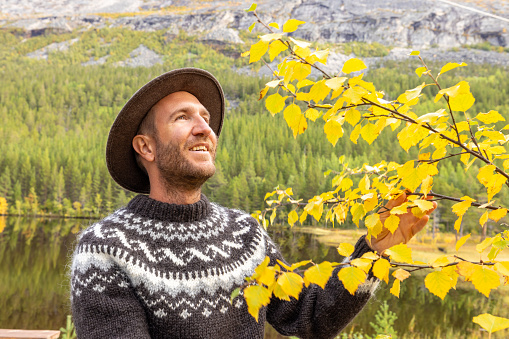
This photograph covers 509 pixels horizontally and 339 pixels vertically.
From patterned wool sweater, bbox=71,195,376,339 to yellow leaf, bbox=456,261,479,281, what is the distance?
1.38 ft

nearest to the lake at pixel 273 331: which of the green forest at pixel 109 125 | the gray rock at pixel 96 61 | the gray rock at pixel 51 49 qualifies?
the green forest at pixel 109 125

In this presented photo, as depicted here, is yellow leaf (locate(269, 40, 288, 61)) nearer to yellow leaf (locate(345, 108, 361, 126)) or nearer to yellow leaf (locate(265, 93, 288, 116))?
yellow leaf (locate(265, 93, 288, 116))

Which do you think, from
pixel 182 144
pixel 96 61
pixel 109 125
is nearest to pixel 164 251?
pixel 182 144

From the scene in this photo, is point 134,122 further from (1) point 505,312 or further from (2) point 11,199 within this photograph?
(2) point 11,199

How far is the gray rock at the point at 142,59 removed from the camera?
102 metres

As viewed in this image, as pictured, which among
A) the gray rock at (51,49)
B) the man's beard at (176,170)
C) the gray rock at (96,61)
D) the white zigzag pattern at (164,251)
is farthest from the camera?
the gray rock at (51,49)

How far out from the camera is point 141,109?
1627 millimetres

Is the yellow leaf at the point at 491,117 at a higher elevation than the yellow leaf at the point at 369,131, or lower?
higher

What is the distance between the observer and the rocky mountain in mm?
100875

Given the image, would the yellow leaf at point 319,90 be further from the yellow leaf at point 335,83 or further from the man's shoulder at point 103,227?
the man's shoulder at point 103,227

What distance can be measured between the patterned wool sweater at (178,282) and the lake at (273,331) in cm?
993

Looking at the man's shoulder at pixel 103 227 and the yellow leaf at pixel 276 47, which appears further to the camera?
the man's shoulder at pixel 103 227

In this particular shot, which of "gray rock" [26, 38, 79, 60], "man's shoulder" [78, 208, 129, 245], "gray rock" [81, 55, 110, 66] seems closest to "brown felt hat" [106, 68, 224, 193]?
"man's shoulder" [78, 208, 129, 245]

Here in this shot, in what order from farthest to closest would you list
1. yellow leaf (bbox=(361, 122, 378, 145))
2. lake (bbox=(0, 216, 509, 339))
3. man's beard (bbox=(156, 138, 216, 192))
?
lake (bbox=(0, 216, 509, 339)), man's beard (bbox=(156, 138, 216, 192)), yellow leaf (bbox=(361, 122, 378, 145))
